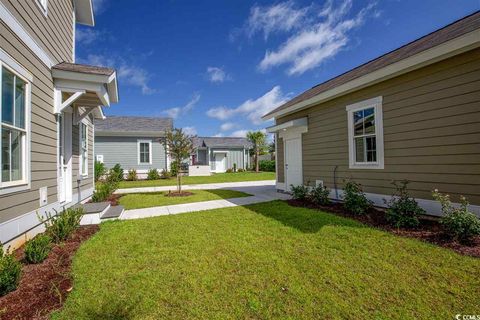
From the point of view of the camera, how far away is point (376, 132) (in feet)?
19.4

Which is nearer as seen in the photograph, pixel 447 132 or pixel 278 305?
pixel 278 305

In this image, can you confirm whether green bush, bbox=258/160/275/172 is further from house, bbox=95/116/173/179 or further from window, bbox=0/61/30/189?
window, bbox=0/61/30/189

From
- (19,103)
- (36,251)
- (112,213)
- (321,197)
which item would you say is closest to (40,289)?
(36,251)

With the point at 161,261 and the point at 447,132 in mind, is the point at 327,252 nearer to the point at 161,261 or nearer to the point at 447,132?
the point at 161,261

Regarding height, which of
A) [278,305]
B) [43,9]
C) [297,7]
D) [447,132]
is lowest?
[278,305]

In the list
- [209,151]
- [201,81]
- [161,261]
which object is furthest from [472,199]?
[209,151]

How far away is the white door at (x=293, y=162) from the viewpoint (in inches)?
356

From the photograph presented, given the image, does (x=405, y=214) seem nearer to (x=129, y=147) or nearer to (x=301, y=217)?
(x=301, y=217)

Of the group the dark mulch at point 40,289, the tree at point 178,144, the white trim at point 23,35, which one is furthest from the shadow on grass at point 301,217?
the white trim at point 23,35

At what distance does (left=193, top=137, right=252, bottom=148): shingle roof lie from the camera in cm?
2788

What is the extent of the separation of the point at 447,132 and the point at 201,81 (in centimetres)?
1864

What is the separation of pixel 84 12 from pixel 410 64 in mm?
9872

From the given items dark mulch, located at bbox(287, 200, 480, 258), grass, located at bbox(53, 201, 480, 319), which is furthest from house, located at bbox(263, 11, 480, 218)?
grass, located at bbox(53, 201, 480, 319)

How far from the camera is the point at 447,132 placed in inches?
177
